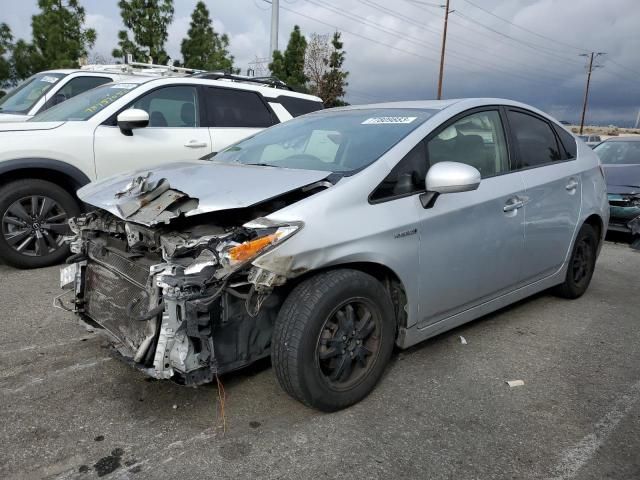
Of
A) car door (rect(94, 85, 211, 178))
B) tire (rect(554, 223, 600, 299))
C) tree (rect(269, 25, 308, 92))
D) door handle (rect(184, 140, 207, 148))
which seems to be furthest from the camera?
tree (rect(269, 25, 308, 92))

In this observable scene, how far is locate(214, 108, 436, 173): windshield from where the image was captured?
3.23 meters

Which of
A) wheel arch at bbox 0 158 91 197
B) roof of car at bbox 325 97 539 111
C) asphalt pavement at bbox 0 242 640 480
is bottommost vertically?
asphalt pavement at bbox 0 242 640 480

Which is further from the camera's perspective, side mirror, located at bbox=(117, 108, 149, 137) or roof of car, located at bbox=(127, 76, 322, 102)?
roof of car, located at bbox=(127, 76, 322, 102)

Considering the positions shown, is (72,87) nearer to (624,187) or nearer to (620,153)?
(624,187)

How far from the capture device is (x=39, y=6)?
17.0m

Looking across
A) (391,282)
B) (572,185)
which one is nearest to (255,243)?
(391,282)

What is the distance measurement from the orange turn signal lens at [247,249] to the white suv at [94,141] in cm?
209

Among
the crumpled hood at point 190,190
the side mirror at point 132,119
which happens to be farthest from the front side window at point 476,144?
the side mirror at point 132,119

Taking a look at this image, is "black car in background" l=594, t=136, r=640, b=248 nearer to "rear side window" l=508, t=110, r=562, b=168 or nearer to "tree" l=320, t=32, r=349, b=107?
"rear side window" l=508, t=110, r=562, b=168

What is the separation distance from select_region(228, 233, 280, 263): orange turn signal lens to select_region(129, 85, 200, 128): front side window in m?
3.91

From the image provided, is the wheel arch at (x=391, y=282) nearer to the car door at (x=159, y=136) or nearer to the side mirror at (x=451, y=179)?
the side mirror at (x=451, y=179)

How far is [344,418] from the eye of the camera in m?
2.79

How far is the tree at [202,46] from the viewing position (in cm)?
2181

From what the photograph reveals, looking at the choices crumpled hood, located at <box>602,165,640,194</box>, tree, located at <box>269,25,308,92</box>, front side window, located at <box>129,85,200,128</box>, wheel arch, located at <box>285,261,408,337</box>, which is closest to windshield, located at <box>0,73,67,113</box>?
front side window, located at <box>129,85,200,128</box>
